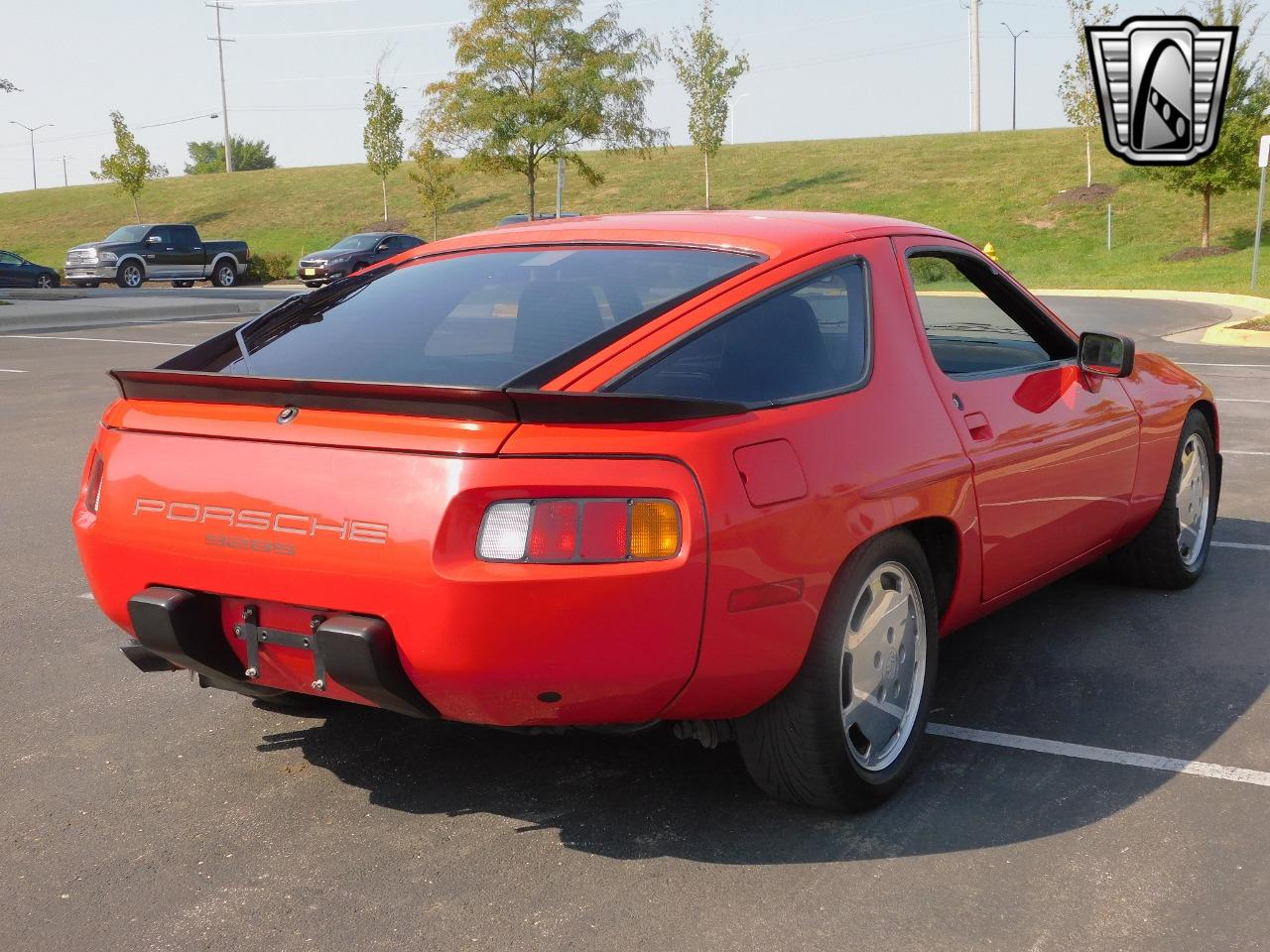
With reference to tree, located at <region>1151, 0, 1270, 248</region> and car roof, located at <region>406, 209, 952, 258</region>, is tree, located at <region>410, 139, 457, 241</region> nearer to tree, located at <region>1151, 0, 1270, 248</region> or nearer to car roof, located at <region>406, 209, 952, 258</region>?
tree, located at <region>1151, 0, 1270, 248</region>

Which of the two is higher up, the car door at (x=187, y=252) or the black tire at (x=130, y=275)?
the car door at (x=187, y=252)

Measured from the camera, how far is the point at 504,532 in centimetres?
299

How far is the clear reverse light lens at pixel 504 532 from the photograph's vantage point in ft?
9.79

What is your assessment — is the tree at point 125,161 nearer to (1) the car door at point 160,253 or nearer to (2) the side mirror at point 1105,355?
(1) the car door at point 160,253

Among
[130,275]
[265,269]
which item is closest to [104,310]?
[130,275]

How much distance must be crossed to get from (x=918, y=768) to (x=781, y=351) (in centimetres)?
128

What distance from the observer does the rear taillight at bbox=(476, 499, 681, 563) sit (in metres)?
2.98

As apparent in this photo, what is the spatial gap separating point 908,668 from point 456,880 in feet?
4.52

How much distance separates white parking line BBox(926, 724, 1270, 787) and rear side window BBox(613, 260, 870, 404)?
4.02 ft

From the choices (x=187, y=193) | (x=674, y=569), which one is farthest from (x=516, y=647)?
(x=187, y=193)

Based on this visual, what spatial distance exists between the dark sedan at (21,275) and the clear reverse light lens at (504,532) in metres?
39.9

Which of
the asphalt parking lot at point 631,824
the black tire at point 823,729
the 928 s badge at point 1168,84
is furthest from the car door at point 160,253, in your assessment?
the black tire at point 823,729

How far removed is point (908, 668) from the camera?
3836 mm

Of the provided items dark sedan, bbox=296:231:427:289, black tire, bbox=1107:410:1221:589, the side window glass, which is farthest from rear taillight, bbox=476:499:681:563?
dark sedan, bbox=296:231:427:289
